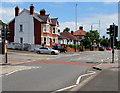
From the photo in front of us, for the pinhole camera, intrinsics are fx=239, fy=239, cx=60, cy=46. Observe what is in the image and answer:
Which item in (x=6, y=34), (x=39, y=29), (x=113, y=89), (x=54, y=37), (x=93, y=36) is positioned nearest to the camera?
(x=113, y=89)

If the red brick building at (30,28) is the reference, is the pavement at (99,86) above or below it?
below

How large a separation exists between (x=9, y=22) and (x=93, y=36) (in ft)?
129

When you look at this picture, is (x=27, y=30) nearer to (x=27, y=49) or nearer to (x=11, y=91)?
(x=27, y=49)

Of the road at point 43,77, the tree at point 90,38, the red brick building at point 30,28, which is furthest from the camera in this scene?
the tree at point 90,38

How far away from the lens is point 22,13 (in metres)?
56.1

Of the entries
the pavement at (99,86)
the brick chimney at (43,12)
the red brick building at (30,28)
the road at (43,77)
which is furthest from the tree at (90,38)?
the pavement at (99,86)

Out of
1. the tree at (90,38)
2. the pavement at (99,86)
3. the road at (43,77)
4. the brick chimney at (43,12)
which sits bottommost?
the pavement at (99,86)

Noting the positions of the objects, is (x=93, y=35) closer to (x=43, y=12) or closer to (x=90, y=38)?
(x=90, y=38)

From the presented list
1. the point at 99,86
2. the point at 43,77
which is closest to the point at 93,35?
the point at 43,77

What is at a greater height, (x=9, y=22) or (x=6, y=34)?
(x=9, y=22)

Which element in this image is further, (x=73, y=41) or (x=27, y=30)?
(x=73, y=41)

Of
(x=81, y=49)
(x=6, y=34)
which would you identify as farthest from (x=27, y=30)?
(x=6, y=34)

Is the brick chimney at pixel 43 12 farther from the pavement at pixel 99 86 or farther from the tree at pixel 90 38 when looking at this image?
the pavement at pixel 99 86

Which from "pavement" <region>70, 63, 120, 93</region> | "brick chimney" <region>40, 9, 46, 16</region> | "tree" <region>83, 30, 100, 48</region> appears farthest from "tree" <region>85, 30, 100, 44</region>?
"pavement" <region>70, 63, 120, 93</region>
